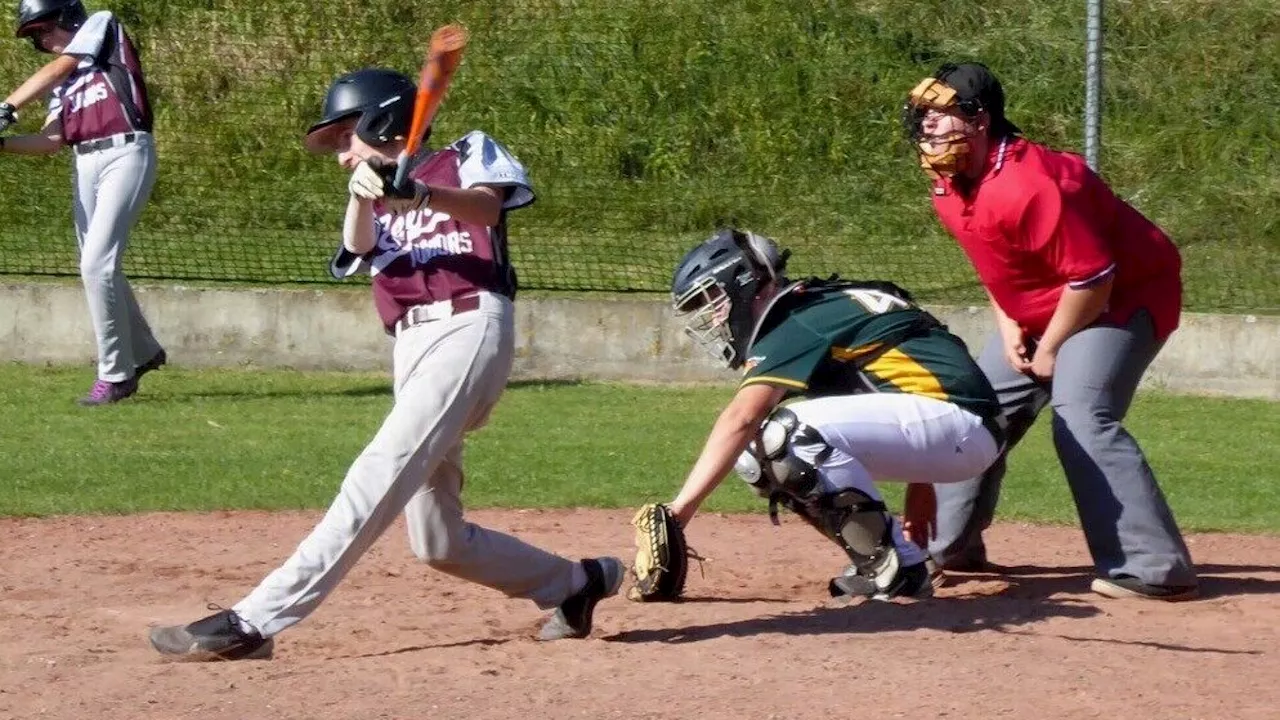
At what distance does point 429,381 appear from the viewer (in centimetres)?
480

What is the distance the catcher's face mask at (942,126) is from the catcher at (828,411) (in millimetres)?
463

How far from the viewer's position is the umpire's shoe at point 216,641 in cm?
479

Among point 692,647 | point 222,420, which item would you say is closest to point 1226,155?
point 222,420

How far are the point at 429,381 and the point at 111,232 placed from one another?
16.2ft

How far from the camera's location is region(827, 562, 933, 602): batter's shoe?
5.52 metres

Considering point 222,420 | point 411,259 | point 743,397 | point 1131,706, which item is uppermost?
point 411,259

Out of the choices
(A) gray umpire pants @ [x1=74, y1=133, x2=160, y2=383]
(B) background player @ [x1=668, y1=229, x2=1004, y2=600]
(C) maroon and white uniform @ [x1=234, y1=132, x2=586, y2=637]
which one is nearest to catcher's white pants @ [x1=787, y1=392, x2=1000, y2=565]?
(B) background player @ [x1=668, y1=229, x2=1004, y2=600]

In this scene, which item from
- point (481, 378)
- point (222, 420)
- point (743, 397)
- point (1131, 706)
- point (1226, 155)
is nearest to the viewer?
point (1131, 706)

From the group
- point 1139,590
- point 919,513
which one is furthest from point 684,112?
point 1139,590

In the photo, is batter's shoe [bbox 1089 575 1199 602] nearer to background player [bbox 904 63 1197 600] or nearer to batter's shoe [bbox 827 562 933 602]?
background player [bbox 904 63 1197 600]

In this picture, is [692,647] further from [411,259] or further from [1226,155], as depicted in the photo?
[1226,155]

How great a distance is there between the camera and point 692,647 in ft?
16.5

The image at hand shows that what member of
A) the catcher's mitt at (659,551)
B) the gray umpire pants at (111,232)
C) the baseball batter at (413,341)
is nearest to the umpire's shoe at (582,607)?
the catcher's mitt at (659,551)

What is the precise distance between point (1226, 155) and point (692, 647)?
9312 mm
